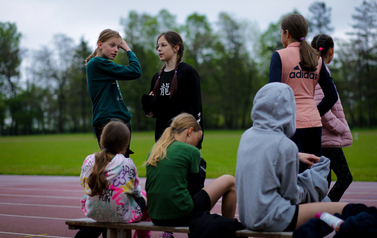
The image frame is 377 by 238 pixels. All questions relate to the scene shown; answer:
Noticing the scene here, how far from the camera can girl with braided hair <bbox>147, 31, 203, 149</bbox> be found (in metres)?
4.11

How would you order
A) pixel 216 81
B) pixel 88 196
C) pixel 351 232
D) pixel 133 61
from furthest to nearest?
pixel 216 81 < pixel 133 61 < pixel 88 196 < pixel 351 232

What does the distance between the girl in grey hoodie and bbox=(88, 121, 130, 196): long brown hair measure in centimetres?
107

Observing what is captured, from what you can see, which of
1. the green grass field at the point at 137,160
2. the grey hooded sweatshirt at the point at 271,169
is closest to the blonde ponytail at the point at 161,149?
the green grass field at the point at 137,160

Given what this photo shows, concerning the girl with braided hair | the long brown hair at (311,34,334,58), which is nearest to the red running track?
the girl with braided hair

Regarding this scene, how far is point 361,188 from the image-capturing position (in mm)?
7512

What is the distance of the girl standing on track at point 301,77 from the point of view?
375 cm

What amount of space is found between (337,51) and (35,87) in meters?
50.8

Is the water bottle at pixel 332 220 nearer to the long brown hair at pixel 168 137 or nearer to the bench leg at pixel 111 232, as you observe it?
the long brown hair at pixel 168 137

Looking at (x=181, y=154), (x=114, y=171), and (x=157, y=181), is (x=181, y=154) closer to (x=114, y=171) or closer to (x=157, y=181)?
(x=157, y=181)

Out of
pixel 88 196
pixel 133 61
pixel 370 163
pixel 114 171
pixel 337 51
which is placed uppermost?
pixel 337 51

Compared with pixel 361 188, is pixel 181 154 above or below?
above

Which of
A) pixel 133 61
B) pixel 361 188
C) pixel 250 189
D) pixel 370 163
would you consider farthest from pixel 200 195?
Result: pixel 370 163

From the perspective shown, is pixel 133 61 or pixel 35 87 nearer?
pixel 133 61

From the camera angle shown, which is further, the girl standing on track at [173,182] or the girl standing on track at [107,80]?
the girl standing on track at [107,80]
